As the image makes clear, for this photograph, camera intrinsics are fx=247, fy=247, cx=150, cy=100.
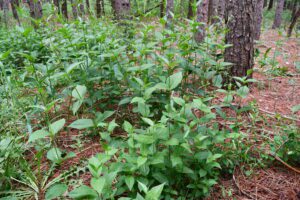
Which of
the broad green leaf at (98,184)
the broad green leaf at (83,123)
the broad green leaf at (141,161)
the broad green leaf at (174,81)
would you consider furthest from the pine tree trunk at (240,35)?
the broad green leaf at (98,184)

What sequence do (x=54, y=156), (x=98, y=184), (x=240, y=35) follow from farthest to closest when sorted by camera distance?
(x=240, y=35)
(x=54, y=156)
(x=98, y=184)

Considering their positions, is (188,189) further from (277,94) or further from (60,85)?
(60,85)

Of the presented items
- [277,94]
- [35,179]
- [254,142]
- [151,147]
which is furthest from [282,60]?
[35,179]

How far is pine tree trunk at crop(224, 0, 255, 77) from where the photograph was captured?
3.06 metres

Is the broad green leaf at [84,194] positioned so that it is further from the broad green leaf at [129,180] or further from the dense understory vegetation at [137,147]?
the broad green leaf at [129,180]

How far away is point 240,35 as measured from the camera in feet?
10.3

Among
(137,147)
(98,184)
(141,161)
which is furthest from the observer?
(137,147)

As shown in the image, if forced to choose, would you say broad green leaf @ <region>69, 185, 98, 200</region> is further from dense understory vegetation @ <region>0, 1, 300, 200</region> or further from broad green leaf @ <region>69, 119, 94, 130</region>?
broad green leaf @ <region>69, 119, 94, 130</region>

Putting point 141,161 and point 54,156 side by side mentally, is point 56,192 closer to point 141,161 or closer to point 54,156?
point 54,156

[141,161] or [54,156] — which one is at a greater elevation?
[141,161]

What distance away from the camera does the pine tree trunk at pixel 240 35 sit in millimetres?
3064

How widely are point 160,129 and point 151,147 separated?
135mm

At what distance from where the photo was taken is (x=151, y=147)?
1572mm

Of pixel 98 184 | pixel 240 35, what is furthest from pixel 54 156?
pixel 240 35
